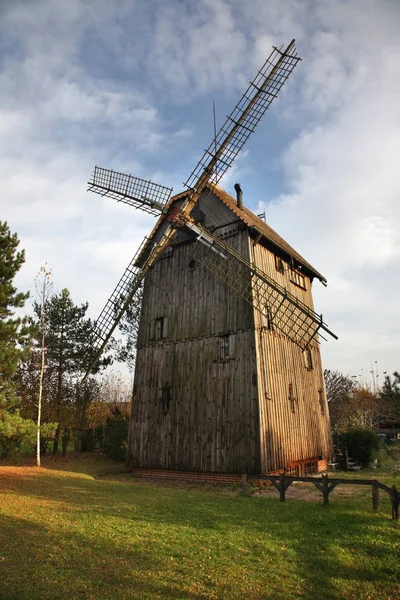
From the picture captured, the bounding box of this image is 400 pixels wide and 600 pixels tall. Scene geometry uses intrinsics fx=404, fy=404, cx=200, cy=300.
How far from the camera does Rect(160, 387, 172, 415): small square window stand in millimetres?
18141

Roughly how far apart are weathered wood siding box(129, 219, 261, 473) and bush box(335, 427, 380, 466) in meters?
9.51

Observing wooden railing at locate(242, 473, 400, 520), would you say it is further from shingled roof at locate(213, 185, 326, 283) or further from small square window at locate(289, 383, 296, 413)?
shingled roof at locate(213, 185, 326, 283)

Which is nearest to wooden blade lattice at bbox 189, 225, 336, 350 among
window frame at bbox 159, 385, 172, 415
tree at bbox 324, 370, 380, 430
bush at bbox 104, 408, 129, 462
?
window frame at bbox 159, 385, 172, 415

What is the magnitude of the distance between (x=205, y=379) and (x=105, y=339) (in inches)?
228

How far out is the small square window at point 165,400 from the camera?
18.1 m

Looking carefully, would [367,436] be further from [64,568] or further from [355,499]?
[64,568]

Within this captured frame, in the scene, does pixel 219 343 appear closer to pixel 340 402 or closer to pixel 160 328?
pixel 160 328

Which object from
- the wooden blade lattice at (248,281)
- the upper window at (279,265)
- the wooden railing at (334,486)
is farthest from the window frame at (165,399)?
the upper window at (279,265)

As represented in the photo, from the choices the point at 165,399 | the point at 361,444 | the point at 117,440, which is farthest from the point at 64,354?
the point at 361,444

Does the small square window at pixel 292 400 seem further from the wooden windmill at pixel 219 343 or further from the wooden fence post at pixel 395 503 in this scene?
the wooden fence post at pixel 395 503

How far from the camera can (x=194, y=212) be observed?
19.9 metres

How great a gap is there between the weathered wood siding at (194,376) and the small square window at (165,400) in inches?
8.4

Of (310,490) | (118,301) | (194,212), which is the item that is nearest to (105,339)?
(118,301)

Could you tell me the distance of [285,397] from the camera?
56.0ft
